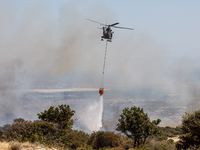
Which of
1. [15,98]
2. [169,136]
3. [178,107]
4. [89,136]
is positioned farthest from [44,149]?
[178,107]

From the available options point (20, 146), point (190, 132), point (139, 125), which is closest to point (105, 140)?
point (139, 125)

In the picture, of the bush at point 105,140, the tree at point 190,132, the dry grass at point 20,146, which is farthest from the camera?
the bush at point 105,140

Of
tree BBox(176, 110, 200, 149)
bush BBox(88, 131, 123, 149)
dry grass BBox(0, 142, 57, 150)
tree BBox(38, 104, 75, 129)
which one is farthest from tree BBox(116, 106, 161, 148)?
dry grass BBox(0, 142, 57, 150)

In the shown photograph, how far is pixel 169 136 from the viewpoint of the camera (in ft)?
213

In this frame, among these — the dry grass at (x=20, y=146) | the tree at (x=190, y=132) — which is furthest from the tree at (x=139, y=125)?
the dry grass at (x=20, y=146)

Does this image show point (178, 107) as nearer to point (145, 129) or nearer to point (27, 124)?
point (145, 129)

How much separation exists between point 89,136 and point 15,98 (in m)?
140

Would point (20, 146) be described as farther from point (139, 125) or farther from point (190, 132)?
point (190, 132)

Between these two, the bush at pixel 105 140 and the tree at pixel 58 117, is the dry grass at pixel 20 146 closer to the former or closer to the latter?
the tree at pixel 58 117

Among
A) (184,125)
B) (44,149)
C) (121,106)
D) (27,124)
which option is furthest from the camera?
(121,106)

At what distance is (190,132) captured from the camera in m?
28.6

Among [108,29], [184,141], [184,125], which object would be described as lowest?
[184,141]

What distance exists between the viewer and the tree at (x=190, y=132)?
2805 cm

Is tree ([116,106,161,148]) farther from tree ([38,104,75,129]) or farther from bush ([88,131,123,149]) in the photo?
tree ([38,104,75,129])
